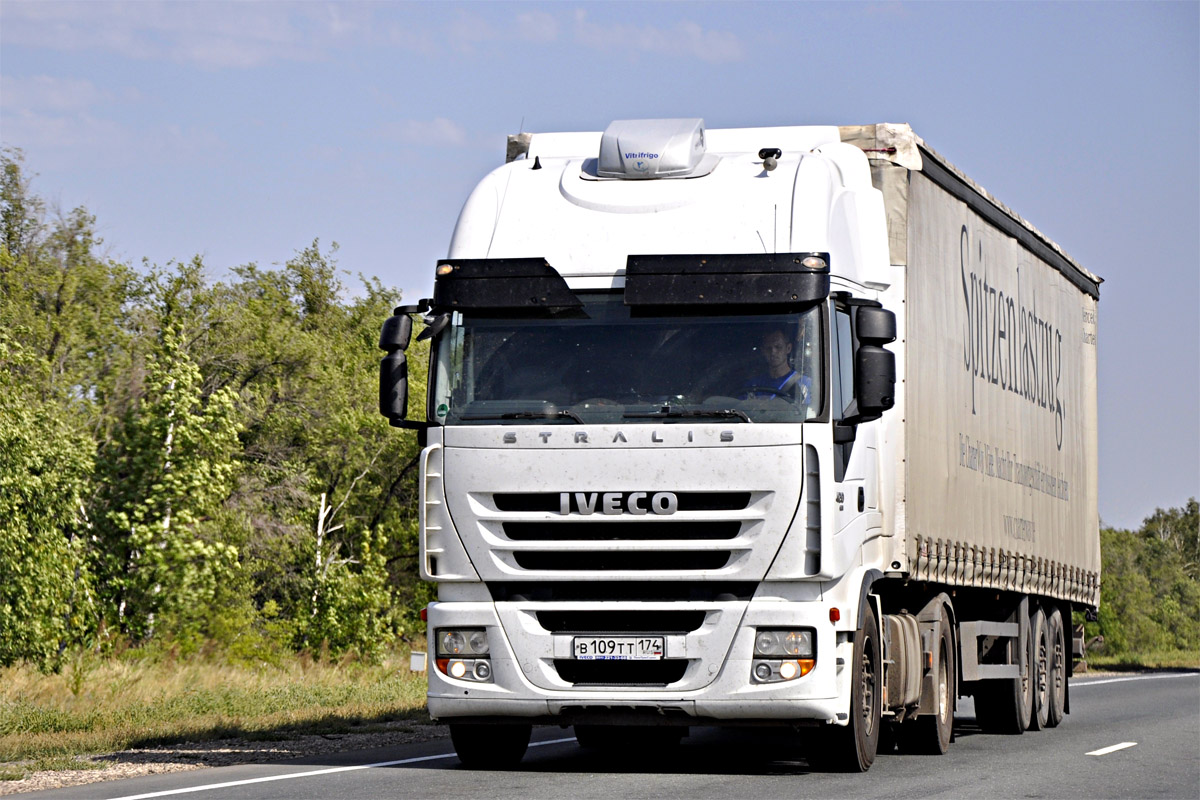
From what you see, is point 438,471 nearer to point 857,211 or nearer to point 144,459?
point 857,211

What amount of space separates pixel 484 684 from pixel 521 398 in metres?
1.84

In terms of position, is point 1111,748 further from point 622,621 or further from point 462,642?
point 462,642

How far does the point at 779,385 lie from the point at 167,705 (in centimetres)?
1085

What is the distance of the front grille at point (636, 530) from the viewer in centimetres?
1034

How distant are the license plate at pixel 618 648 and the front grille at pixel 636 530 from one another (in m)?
0.63

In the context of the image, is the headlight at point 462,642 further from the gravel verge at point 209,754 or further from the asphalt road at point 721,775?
the gravel verge at point 209,754

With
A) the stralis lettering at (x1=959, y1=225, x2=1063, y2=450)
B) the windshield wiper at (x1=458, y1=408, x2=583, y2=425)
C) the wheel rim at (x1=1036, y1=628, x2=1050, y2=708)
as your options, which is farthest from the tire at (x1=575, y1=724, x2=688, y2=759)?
the wheel rim at (x1=1036, y1=628, x2=1050, y2=708)

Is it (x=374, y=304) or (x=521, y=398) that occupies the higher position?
(x=374, y=304)

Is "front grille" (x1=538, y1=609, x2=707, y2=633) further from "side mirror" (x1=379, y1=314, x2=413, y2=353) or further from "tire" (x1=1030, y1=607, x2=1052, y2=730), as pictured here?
"tire" (x1=1030, y1=607, x2=1052, y2=730)

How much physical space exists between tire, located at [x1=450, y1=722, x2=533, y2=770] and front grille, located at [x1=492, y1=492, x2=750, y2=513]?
2.09m

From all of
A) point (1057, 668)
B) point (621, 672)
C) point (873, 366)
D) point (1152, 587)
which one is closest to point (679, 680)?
point (621, 672)

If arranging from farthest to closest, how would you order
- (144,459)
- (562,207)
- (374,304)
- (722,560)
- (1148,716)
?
(374,304)
(144,459)
(1148,716)
(562,207)
(722,560)

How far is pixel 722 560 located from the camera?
33.9 feet

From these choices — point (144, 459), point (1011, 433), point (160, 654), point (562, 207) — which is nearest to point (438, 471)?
point (562, 207)
